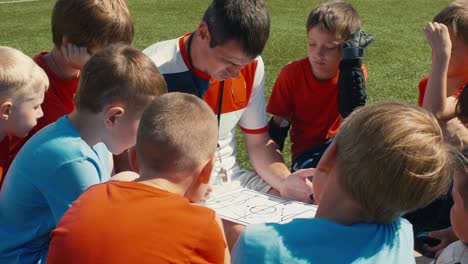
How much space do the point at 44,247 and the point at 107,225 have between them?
72 centimetres

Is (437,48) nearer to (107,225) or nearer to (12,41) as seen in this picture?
(107,225)

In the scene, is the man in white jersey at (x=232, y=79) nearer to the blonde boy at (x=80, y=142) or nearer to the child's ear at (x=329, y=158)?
the blonde boy at (x=80, y=142)

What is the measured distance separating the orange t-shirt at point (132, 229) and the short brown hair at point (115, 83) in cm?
54

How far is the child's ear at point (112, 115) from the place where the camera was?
2.17 meters

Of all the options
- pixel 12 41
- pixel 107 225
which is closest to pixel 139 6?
pixel 12 41

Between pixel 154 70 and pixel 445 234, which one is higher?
pixel 154 70

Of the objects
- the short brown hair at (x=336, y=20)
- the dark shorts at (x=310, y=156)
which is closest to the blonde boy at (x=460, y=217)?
the dark shorts at (x=310, y=156)

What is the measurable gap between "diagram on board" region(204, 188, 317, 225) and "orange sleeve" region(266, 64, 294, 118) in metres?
0.90

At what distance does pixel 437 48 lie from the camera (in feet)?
10.7

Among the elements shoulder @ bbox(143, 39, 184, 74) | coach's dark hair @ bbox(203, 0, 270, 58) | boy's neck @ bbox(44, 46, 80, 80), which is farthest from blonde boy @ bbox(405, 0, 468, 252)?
boy's neck @ bbox(44, 46, 80, 80)

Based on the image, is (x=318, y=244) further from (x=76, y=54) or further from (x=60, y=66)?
(x=60, y=66)

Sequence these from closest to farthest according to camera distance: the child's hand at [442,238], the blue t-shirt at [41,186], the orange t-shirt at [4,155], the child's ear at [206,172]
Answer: the child's ear at [206,172]
the blue t-shirt at [41,186]
the orange t-shirt at [4,155]
the child's hand at [442,238]

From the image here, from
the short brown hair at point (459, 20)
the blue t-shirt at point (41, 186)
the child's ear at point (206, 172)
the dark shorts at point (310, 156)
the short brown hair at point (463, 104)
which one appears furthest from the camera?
the short brown hair at point (459, 20)

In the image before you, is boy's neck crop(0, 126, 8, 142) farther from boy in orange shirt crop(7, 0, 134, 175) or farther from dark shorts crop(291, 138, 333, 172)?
dark shorts crop(291, 138, 333, 172)
